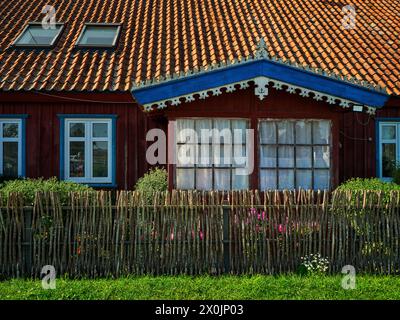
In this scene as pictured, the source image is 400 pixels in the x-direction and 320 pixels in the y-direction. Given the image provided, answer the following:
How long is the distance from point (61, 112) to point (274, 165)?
5404mm

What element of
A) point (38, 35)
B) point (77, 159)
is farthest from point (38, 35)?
point (77, 159)

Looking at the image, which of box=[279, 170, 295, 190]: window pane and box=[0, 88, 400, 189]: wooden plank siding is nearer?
box=[279, 170, 295, 190]: window pane

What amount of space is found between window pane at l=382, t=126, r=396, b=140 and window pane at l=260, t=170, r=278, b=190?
4355 mm

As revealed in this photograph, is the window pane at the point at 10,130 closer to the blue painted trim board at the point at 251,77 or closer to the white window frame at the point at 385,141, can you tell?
the blue painted trim board at the point at 251,77

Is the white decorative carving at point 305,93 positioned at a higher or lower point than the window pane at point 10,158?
higher

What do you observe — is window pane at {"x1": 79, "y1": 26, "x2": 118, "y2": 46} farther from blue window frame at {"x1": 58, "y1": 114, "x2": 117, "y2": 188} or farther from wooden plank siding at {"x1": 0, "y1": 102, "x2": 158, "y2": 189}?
blue window frame at {"x1": 58, "y1": 114, "x2": 117, "y2": 188}

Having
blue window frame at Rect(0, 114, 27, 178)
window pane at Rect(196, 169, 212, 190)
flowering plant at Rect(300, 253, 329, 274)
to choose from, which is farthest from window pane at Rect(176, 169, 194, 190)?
blue window frame at Rect(0, 114, 27, 178)

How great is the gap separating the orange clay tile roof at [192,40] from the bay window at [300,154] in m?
2.74

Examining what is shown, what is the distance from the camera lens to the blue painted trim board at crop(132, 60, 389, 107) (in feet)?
Result: 31.8

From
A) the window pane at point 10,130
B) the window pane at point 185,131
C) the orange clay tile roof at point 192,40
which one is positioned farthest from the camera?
the window pane at point 10,130

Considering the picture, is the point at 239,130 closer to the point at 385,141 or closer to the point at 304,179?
the point at 304,179

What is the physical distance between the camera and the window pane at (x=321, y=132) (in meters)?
10.6

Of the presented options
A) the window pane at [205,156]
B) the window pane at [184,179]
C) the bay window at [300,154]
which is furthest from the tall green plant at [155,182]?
the bay window at [300,154]

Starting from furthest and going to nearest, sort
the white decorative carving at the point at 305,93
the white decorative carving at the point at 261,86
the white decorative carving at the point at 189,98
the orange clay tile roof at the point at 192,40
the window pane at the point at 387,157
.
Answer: the window pane at the point at 387,157
the orange clay tile roof at the point at 192,40
the white decorative carving at the point at 305,93
the white decorative carving at the point at 189,98
the white decorative carving at the point at 261,86
